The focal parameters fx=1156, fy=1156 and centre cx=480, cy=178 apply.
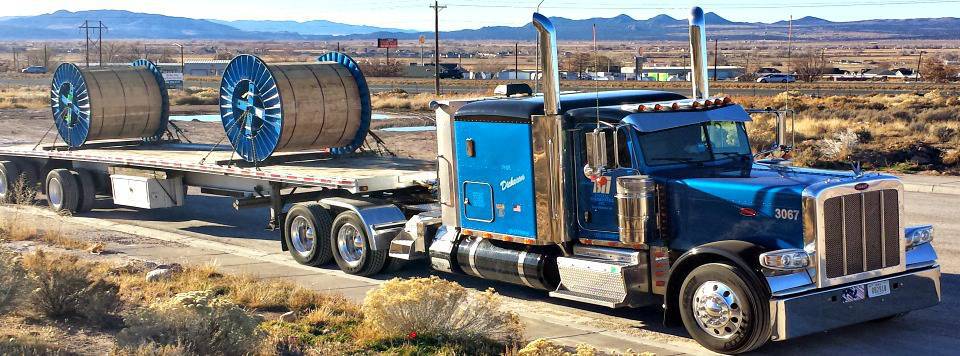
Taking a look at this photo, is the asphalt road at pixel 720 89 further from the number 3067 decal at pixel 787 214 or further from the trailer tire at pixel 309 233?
the number 3067 decal at pixel 787 214

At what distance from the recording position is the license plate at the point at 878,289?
9.96m

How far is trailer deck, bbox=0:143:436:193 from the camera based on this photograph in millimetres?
14688

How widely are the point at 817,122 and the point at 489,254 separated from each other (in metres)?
24.5

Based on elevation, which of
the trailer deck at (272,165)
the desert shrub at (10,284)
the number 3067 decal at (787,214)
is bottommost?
the desert shrub at (10,284)

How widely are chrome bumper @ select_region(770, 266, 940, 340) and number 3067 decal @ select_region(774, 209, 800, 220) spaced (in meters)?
0.64

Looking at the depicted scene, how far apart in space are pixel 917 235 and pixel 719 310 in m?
2.18

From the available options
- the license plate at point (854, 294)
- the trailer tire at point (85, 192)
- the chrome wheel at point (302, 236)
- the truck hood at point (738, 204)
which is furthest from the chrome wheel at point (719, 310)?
the trailer tire at point (85, 192)

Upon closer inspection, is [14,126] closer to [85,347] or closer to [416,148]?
[416,148]

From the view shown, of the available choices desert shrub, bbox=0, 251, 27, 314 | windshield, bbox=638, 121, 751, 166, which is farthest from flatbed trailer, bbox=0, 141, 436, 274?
desert shrub, bbox=0, 251, 27, 314

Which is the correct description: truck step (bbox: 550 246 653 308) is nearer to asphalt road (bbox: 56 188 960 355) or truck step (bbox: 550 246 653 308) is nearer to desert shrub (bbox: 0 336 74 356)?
asphalt road (bbox: 56 188 960 355)

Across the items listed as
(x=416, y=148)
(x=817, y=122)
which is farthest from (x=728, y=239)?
(x=817, y=122)

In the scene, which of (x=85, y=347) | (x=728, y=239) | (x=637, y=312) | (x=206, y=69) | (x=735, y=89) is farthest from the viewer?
(x=206, y=69)

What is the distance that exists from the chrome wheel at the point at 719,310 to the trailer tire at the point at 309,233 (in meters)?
5.80

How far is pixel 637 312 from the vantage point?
11750mm
